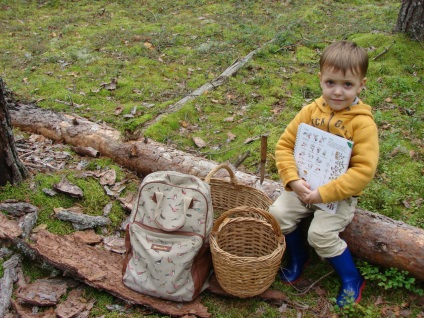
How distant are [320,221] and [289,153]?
623mm

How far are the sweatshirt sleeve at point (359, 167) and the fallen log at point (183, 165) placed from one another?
569 millimetres

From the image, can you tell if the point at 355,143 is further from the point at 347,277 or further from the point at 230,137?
the point at 230,137

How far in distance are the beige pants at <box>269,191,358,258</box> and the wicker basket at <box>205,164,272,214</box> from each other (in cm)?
36

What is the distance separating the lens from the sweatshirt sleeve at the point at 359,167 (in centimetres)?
331

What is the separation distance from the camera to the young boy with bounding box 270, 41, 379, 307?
10.8 ft

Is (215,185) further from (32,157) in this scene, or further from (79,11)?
(79,11)

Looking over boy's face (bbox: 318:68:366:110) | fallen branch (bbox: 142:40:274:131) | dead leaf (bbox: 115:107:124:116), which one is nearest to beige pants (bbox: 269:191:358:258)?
boy's face (bbox: 318:68:366:110)

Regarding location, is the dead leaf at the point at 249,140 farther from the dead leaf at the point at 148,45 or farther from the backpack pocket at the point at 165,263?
the dead leaf at the point at 148,45

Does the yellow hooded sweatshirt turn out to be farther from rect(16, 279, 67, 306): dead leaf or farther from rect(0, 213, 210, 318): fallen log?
rect(16, 279, 67, 306): dead leaf

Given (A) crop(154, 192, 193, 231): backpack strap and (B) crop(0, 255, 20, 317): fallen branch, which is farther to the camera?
(B) crop(0, 255, 20, 317): fallen branch

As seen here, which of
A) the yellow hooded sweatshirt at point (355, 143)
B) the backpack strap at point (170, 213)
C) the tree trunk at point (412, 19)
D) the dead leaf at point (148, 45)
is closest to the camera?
the yellow hooded sweatshirt at point (355, 143)

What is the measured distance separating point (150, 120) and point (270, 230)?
3.17 m

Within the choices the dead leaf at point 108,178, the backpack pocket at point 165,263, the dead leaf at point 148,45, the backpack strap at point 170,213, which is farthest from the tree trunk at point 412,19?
the backpack pocket at point 165,263

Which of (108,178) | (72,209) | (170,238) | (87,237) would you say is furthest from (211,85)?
(170,238)
